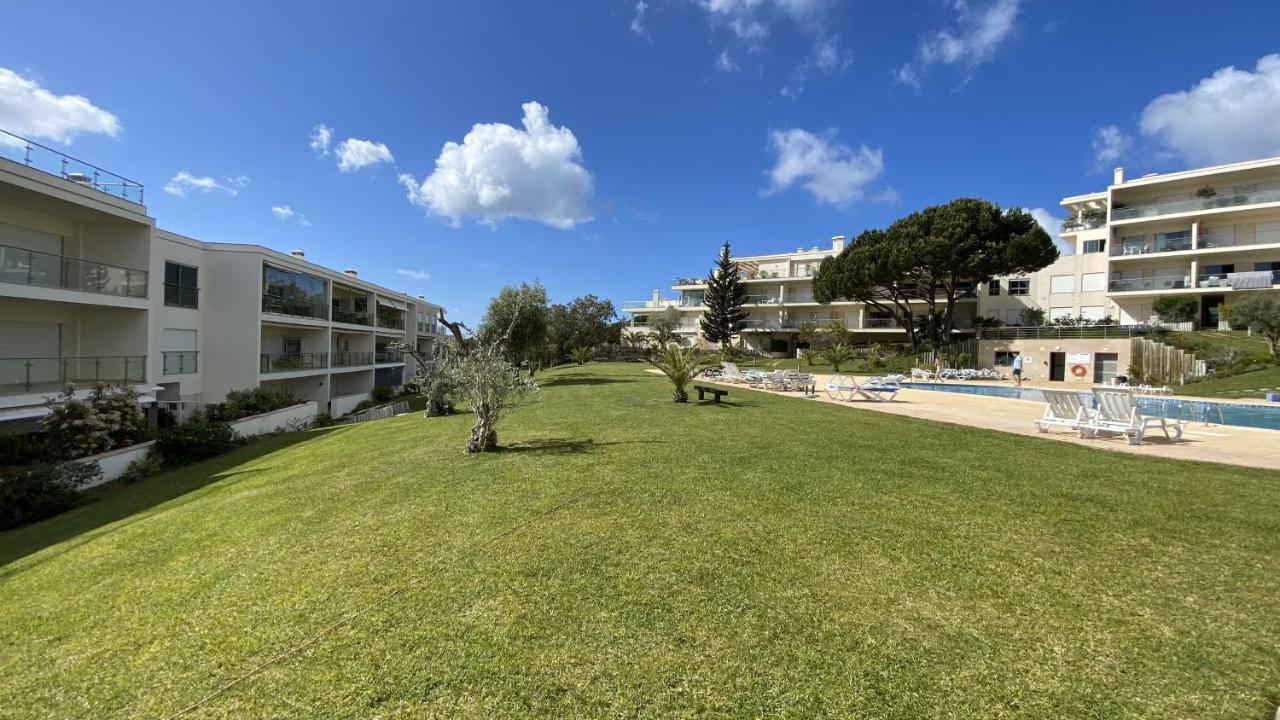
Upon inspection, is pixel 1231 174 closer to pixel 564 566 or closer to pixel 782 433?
pixel 782 433

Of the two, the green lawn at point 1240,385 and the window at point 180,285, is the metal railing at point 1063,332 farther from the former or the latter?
the window at point 180,285

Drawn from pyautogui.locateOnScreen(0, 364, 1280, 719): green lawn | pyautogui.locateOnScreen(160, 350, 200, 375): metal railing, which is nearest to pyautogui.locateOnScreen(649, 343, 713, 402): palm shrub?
pyautogui.locateOnScreen(0, 364, 1280, 719): green lawn

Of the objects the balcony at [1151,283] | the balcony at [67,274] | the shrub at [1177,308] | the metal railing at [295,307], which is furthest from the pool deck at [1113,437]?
the balcony at [1151,283]

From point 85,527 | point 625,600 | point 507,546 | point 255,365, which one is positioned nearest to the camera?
point 625,600

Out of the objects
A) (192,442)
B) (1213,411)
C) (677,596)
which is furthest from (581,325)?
(677,596)

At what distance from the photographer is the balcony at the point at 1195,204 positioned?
103 feet

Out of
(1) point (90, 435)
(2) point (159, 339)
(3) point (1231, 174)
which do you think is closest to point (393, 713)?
(1) point (90, 435)

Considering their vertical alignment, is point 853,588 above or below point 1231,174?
below

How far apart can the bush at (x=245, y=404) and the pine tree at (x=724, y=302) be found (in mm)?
40126

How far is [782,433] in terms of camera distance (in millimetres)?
9859

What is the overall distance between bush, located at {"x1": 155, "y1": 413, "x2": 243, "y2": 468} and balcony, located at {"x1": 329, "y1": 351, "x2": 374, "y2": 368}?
12.5 metres

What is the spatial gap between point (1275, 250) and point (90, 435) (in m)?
56.2

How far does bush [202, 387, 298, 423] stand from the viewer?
16.8m

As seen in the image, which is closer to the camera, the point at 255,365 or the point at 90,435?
the point at 90,435
